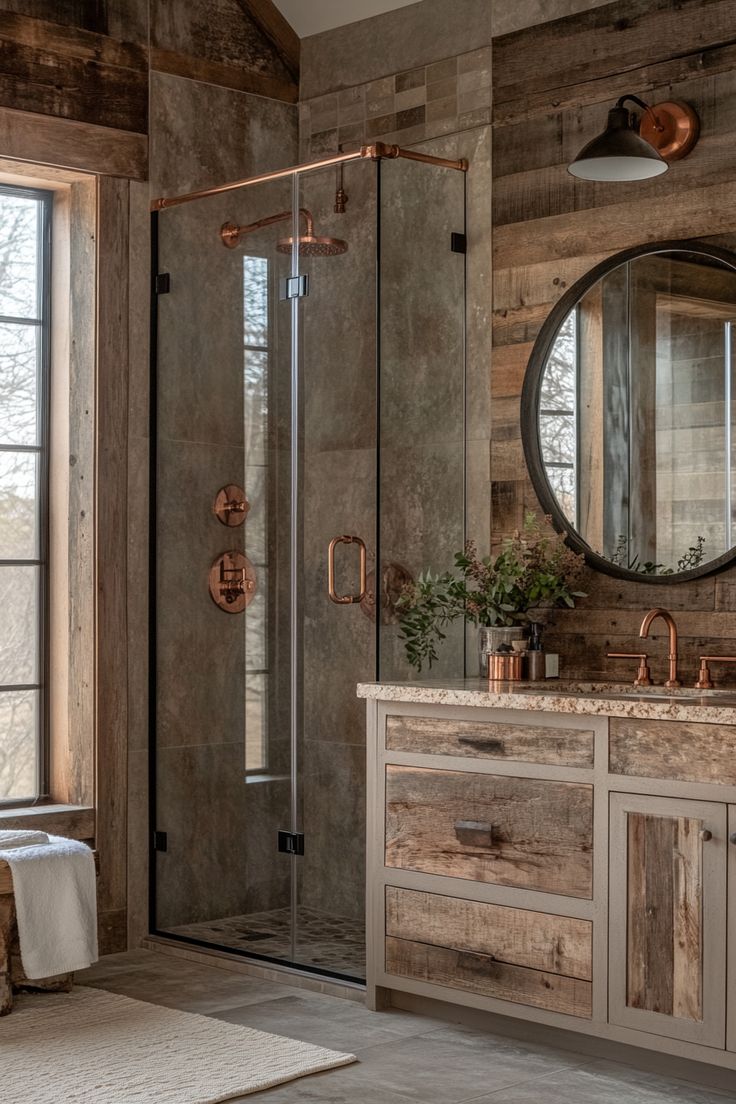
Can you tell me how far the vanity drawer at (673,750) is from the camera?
2945 mm

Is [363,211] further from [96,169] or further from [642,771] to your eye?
[642,771]

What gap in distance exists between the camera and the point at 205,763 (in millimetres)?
4312

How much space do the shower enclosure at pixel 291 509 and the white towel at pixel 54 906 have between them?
0.58 metres

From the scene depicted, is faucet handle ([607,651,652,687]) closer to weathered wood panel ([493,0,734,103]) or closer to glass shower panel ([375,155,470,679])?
glass shower panel ([375,155,470,679])

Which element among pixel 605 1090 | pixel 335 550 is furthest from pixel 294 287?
pixel 605 1090

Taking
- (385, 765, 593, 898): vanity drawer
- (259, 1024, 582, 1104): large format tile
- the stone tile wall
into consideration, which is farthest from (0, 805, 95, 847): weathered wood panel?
the stone tile wall

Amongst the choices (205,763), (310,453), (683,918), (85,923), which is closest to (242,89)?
(310,453)

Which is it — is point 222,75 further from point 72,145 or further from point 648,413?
point 648,413

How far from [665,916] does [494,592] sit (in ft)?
3.37

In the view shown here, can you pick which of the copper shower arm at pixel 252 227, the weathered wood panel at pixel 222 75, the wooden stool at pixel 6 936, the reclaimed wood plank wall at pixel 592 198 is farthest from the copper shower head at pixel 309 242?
the wooden stool at pixel 6 936

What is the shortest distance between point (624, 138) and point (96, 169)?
168cm

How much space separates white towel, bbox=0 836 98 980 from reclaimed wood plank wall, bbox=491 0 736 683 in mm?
1395

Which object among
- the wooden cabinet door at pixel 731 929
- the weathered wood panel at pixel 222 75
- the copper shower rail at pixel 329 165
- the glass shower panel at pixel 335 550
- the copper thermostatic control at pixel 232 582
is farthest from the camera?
the weathered wood panel at pixel 222 75

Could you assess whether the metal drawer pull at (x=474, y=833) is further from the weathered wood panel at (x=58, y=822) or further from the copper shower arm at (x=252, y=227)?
the copper shower arm at (x=252, y=227)
